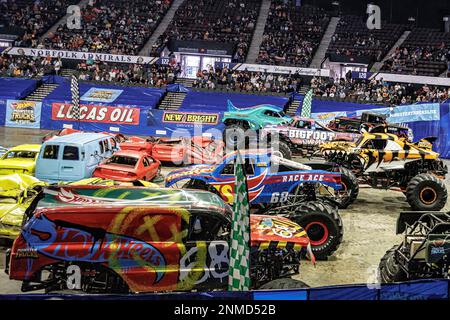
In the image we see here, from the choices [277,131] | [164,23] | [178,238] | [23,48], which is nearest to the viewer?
[178,238]

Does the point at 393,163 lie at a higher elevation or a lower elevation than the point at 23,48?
lower

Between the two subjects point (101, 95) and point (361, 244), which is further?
point (101, 95)

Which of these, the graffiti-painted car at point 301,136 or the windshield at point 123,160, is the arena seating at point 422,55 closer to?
the graffiti-painted car at point 301,136

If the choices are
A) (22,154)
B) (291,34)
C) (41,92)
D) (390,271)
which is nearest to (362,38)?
(291,34)

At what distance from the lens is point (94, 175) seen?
15.1 metres

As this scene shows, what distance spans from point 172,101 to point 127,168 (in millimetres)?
17453

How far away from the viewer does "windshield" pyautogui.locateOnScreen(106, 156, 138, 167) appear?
51.7ft

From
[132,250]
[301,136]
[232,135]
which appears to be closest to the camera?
[132,250]

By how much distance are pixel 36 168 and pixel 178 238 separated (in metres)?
8.67

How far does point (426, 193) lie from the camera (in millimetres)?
13984

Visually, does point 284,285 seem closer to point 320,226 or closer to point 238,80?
point 320,226

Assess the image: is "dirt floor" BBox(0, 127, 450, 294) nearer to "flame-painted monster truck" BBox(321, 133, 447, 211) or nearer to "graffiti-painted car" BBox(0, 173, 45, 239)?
"graffiti-painted car" BBox(0, 173, 45, 239)

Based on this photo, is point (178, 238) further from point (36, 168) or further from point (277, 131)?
point (277, 131)
